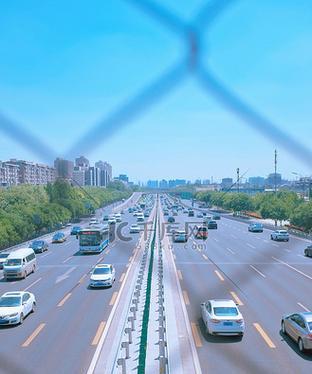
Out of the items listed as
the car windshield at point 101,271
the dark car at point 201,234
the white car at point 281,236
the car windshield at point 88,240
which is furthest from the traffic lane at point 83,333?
the white car at point 281,236

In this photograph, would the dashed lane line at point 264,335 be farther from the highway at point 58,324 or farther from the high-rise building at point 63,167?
the high-rise building at point 63,167

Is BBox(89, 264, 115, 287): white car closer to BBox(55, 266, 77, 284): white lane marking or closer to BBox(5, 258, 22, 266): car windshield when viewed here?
BBox(55, 266, 77, 284): white lane marking

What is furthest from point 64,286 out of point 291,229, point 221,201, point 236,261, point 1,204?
point 221,201

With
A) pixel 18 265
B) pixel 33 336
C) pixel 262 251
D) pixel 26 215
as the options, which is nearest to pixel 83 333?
pixel 33 336

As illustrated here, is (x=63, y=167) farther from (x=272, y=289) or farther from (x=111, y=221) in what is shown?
(x=111, y=221)

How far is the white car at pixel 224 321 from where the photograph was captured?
7.43 meters

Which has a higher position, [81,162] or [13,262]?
[81,162]

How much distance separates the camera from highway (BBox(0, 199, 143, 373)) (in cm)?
645

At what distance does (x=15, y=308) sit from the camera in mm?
8680

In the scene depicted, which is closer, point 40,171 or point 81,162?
point 81,162

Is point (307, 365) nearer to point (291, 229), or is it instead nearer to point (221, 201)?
point (291, 229)

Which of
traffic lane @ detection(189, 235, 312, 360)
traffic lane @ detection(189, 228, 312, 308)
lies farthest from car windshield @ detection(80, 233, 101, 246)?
traffic lane @ detection(189, 235, 312, 360)

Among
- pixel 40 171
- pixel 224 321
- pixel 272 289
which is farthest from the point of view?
pixel 272 289

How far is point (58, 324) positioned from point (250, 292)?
481 cm
